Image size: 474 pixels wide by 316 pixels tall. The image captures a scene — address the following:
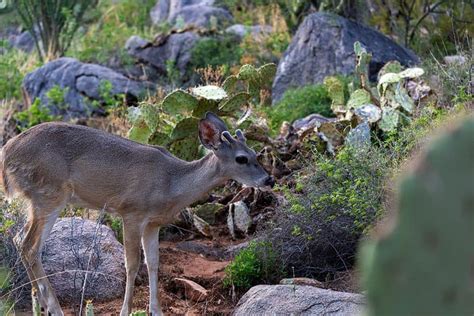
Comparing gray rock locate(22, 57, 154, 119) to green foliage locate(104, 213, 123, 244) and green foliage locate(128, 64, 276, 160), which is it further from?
green foliage locate(104, 213, 123, 244)

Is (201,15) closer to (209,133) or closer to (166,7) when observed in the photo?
(166,7)

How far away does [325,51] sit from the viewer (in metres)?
15.3

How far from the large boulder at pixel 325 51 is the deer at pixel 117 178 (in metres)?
7.66

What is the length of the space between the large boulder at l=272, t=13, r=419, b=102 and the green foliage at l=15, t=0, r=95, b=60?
630cm

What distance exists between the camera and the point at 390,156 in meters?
7.54

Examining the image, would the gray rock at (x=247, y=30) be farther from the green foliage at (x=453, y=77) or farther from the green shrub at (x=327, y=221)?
the green shrub at (x=327, y=221)

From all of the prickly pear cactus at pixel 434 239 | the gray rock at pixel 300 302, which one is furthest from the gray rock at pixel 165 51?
the prickly pear cactus at pixel 434 239

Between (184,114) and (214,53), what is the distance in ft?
29.5

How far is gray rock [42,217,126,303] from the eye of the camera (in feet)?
24.6

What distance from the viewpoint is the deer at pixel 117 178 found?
731 centimetres

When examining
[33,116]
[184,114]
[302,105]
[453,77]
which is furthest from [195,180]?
[33,116]

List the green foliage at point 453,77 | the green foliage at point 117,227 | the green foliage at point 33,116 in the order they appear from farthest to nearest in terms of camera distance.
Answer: the green foliage at point 33,116 → the green foliage at point 453,77 → the green foliage at point 117,227

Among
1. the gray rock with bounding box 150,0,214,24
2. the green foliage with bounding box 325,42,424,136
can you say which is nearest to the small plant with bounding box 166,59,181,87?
the green foliage with bounding box 325,42,424,136

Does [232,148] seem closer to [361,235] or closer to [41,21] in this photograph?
[361,235]
